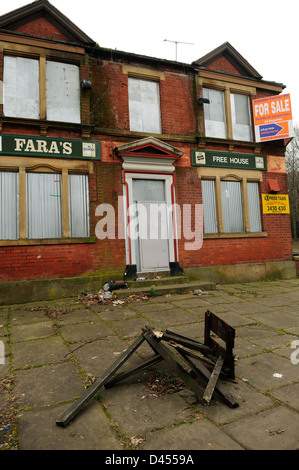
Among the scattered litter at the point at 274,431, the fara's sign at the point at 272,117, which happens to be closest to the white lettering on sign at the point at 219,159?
the fara's sign at the point at 272,117

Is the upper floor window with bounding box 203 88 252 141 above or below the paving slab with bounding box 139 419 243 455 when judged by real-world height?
above

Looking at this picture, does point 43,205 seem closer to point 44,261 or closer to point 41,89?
point 44,261

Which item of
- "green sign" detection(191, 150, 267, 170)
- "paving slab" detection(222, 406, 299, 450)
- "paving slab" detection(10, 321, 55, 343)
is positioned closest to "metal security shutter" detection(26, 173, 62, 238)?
"paving slab" detection(10, 321, 55, 343)

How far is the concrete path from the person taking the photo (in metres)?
2.16

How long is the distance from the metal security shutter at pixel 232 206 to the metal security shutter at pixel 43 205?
→ 222 inches

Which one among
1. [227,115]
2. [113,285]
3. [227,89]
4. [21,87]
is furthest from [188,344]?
[227,89]

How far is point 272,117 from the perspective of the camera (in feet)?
34.9

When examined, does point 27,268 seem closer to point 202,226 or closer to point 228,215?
point 202,226

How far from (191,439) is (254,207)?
9.66 meters

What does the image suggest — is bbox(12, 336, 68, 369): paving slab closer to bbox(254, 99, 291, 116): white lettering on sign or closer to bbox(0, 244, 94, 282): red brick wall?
bbox(0, 244, 94, 282): red brick wall

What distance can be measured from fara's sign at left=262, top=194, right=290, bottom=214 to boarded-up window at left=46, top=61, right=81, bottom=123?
7.22 meters

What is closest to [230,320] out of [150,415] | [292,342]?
[292,342]

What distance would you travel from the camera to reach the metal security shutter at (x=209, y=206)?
980 centimetres

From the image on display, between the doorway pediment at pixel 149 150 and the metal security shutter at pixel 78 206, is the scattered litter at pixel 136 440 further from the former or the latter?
the doorway pediment at pixel 149 150
